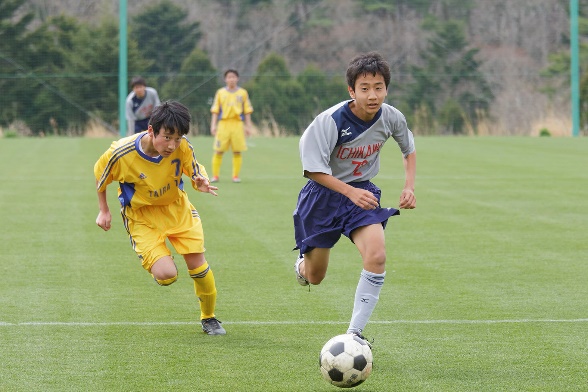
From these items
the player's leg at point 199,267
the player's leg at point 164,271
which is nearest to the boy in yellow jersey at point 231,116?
the player's leg at point 199,267

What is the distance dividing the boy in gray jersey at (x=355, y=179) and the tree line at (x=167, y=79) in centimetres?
2970

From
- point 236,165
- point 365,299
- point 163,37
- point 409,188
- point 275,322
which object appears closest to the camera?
point 365,299

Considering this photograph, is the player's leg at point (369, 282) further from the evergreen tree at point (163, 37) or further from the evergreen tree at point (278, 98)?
the evergreen tree at point (163, 37)

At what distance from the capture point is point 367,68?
6.09 metres

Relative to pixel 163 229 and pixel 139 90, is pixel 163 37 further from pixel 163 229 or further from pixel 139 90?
pixel 163 229

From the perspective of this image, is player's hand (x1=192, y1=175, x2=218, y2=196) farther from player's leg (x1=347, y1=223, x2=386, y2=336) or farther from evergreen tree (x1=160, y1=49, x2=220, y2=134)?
evergreen tree (x1=160, y1=49, x2=220, y2=134)

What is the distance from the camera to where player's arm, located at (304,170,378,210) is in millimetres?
5930

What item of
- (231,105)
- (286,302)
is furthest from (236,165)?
(286,302)

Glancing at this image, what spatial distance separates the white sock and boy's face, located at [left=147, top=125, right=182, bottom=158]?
136 cm

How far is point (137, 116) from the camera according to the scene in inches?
688

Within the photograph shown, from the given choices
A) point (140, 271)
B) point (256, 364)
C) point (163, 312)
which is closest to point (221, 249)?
point (140, 271)

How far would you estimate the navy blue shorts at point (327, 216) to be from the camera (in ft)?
20.4

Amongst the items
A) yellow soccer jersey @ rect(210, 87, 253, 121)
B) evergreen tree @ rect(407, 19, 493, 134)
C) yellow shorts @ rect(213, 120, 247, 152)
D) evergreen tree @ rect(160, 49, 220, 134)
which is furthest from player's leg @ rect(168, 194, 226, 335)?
evergreen tree @ rect(407, 19, 493, 134)

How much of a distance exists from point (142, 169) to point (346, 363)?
2060 mm
